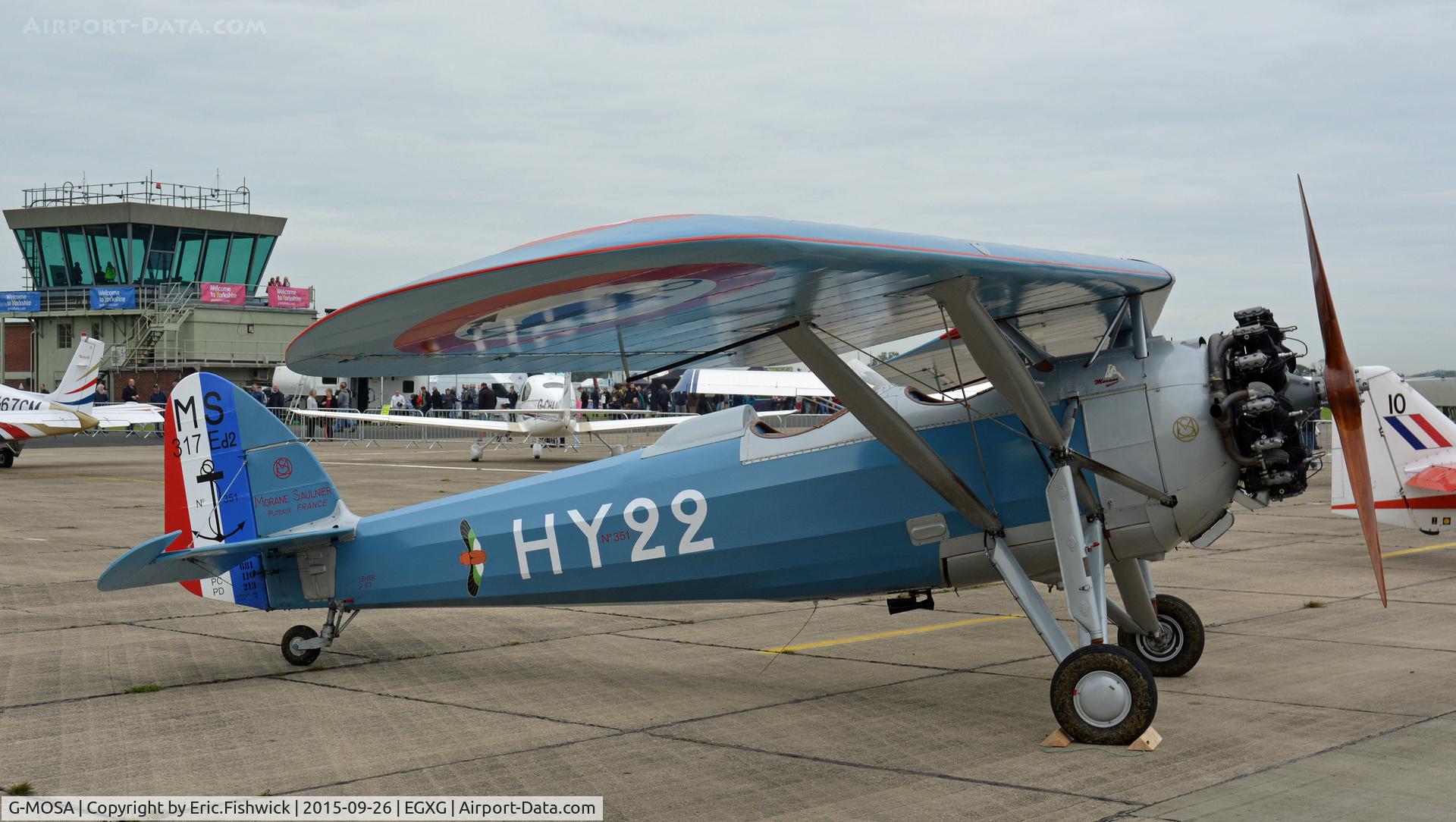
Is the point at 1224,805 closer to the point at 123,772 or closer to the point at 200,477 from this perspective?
the point at 123,772

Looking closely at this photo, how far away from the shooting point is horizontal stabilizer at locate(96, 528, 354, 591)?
24.3ft

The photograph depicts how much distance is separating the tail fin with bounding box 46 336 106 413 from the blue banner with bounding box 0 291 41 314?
31.4 meters

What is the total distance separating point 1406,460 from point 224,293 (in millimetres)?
57031

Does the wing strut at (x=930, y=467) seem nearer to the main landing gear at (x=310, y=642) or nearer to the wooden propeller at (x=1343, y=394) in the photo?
the wooden propeller at (x=1343, y=394)

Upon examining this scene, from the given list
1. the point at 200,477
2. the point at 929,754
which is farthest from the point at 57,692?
the point at 929,754

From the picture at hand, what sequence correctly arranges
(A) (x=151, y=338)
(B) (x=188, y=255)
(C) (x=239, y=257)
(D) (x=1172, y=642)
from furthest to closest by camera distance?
1. (C) (x=239, y=257)
2. (B) (x=188, y=255)
3. (A) (x=151, y=338)
4. (D) (x=1172, y=642)

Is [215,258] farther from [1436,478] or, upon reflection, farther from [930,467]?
[930,467]

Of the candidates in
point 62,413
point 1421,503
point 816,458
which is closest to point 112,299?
point 62,413

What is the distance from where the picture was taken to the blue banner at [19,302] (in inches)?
2302

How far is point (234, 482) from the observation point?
8.07 meters

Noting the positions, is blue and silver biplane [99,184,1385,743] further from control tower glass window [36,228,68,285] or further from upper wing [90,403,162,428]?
control tower glass window [36,228,68,285]

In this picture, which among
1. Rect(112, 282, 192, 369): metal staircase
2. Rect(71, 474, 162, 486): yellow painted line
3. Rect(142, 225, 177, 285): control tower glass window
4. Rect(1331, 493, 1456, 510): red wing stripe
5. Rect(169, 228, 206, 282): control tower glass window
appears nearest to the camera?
Rect(1331, 493, 1456, 510): red wing stripe

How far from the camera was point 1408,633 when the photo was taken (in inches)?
362

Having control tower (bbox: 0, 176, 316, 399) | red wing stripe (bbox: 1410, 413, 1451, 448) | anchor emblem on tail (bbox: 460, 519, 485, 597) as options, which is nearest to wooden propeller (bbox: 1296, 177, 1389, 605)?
anchor emblem on tail (bbox: 460, 519, 485, 597)
